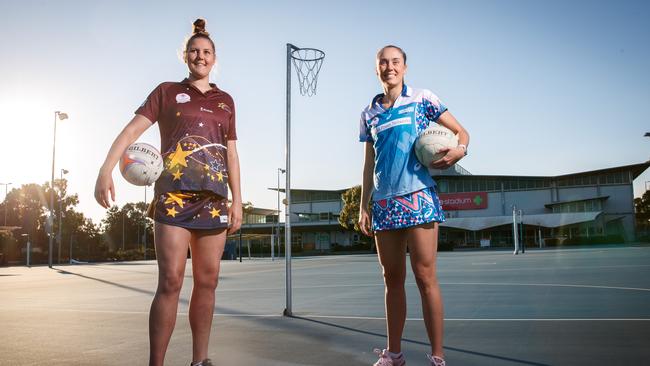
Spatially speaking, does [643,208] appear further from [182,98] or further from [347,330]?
[182,98]

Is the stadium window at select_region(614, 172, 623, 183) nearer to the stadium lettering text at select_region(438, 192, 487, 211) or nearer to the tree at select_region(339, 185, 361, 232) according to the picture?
the stadium lettering text at select_region(438, 192, 487, 211)

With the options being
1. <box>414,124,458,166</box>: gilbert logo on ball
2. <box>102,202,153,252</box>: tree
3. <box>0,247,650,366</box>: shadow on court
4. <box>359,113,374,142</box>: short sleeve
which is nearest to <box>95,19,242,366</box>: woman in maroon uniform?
<box>359,113,374,142</box>: short sleeve

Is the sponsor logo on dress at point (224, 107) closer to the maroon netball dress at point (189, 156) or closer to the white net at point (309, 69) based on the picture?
the maroon netball dress at point (189, 156)

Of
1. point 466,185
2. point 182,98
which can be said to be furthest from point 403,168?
point 466,185

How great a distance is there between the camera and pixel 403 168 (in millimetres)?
3637

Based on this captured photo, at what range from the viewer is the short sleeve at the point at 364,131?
397 centimetres

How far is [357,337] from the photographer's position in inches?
203

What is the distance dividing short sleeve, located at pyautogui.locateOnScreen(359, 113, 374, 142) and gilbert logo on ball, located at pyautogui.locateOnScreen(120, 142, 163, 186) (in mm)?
1494

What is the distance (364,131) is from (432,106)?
54 centimetres

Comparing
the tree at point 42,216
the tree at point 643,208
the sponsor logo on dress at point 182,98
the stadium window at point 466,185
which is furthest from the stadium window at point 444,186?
the sponsor logo on dress at point 182,98

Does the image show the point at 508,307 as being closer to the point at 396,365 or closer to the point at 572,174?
the point at 396,365

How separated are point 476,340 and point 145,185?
322 centimetres

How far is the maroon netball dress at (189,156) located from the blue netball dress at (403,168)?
1.06 metres

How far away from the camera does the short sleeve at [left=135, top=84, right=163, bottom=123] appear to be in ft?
11.3
